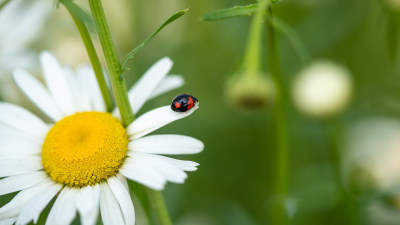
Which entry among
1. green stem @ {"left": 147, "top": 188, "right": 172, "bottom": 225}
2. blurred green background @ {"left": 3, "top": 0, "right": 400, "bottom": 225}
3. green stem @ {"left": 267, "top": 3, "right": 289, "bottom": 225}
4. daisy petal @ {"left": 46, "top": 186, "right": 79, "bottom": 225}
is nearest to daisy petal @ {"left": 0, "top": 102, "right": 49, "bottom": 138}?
daisy petal @ {"left": 46, "top": 186, "right": 79, "bottom": 225}

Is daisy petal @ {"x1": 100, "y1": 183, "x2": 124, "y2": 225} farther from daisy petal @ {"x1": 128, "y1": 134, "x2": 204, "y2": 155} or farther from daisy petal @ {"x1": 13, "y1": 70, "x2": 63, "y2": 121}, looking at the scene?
daisy petal @ {"x1": 13, "y1": 70, "x2": 63, "y2": 121}

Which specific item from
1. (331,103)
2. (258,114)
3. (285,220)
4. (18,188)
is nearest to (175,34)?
(258,114)

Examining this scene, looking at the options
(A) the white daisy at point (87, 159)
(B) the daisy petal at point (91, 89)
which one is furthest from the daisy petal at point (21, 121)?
(B) the daisy petal at point (91, 89)

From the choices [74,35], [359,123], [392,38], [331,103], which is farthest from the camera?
[74,35]

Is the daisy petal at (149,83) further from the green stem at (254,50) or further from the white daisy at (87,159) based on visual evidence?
the green stem at (254,50)

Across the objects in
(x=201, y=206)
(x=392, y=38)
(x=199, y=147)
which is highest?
(x=392, y=38)

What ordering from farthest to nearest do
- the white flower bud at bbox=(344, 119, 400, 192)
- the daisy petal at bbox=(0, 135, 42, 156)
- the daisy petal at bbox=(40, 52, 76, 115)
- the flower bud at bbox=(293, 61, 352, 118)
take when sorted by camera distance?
the flower bud at bbox=(293, 61, 352, 118)
the white flower bud at bbox=(344, 119, 400, 192)
the daisy petal at bbox=(40, 52, 76, 115)
the daisy petal at bbox=(0, 135, 42, 156)

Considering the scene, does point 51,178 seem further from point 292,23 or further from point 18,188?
point 292,23

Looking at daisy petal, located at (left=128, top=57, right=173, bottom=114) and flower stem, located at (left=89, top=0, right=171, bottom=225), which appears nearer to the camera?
flower stem, located at (left=89, top=0, right=171, bottom=225)
